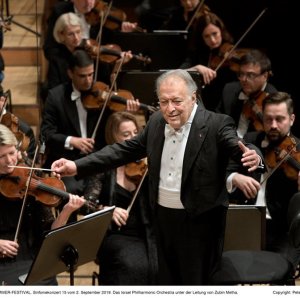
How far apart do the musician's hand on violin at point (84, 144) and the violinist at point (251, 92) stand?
904 millimetres

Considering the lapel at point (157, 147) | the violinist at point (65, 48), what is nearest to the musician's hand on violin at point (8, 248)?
the lapel at point (157, 147)

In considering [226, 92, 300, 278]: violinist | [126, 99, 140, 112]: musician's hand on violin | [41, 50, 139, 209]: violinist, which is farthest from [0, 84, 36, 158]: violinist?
[226, 92, 300, 278]: violinist

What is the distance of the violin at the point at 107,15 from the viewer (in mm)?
5379

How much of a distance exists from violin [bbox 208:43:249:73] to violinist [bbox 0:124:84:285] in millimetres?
1915

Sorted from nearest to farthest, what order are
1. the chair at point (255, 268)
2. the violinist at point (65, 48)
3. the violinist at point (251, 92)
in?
the chair at point (255, 268)
the violinist at point (251, 92)
the violinist at point (65, 48)

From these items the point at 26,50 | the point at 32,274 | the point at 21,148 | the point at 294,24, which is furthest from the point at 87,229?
the point at 294,24

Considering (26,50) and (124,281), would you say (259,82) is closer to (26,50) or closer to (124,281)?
(124,281)

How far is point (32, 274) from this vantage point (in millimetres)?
3021

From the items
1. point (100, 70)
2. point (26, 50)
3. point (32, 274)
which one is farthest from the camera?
point (26, 50)

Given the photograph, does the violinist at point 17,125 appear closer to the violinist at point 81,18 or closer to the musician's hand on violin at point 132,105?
the musician's hand on violin at point 132,105

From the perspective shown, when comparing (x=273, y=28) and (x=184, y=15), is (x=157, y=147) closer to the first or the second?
(x=184, y=15)

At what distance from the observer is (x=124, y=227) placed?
3822mm

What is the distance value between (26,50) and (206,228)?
297cm

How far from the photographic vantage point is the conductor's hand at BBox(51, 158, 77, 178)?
3139mm
